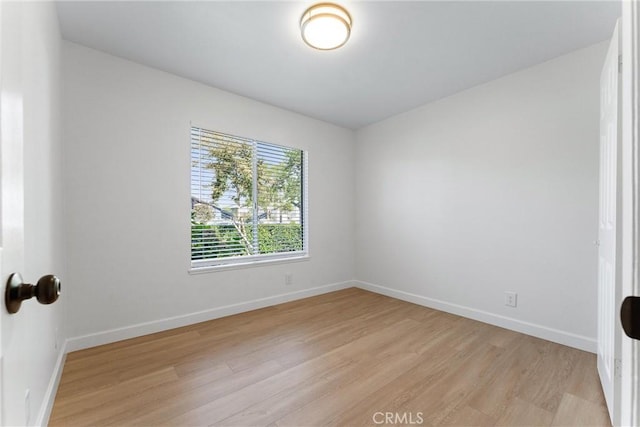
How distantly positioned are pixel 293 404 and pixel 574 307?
2410mm

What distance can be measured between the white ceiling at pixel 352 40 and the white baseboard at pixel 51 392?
7.89ft

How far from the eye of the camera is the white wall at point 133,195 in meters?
2.28

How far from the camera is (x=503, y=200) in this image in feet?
9.10

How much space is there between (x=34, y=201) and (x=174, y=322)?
69.1 inches

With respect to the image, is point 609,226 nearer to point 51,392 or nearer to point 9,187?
point 9,187

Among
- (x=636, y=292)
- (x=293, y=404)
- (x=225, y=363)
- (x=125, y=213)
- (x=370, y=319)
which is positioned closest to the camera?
(x=636, y=292)

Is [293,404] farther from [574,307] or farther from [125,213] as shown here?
[574,307]

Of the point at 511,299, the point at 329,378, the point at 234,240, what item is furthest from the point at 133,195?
the point at 511,299

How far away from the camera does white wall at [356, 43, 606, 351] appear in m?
2.33

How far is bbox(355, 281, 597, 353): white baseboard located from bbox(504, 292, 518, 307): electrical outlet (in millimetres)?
139

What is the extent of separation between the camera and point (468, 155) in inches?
120

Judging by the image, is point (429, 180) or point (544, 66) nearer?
point (544, 66)

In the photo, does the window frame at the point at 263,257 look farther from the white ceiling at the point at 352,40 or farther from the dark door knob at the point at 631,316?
the dark door knob at the point at 631,316

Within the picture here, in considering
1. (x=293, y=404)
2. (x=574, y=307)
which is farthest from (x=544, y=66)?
(x=293, y=404)
